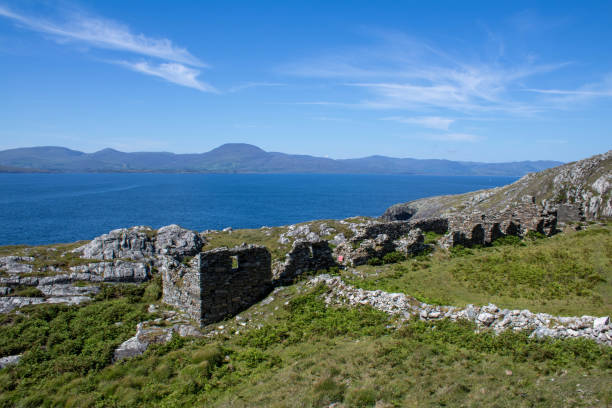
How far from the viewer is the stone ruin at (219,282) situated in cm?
1747

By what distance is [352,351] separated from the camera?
12242mm

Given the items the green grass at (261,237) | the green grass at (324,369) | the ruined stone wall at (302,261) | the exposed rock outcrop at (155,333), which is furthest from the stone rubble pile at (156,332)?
the green grass at (261,237)

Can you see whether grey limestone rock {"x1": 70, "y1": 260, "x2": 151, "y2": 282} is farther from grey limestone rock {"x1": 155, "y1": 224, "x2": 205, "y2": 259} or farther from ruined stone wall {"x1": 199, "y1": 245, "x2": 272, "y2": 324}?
ruined stone wall {"x1": 199, "y1": 245, "x2": 272, "y2": 324}

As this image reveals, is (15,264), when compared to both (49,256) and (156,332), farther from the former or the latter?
(156,332)

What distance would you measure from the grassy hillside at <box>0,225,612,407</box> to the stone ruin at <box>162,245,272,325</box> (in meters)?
0.90

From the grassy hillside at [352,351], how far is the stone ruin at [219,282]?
90 centimetres

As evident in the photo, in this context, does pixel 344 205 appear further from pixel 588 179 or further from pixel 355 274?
pixel 355 274

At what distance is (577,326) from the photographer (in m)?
11.2

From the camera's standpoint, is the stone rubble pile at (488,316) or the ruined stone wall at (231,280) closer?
the stone rubble pile at (488,316)

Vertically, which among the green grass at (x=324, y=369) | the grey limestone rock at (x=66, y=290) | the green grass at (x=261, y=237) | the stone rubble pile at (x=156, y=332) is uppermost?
the green grass at (x=324, y=369)

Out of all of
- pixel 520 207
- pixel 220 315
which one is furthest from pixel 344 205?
pixel 220 315

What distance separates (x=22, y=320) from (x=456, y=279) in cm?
2241

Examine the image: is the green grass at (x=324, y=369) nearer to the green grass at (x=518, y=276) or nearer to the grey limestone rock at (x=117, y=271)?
the green grass at (x=518, y=276)

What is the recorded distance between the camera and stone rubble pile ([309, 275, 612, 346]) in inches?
433
